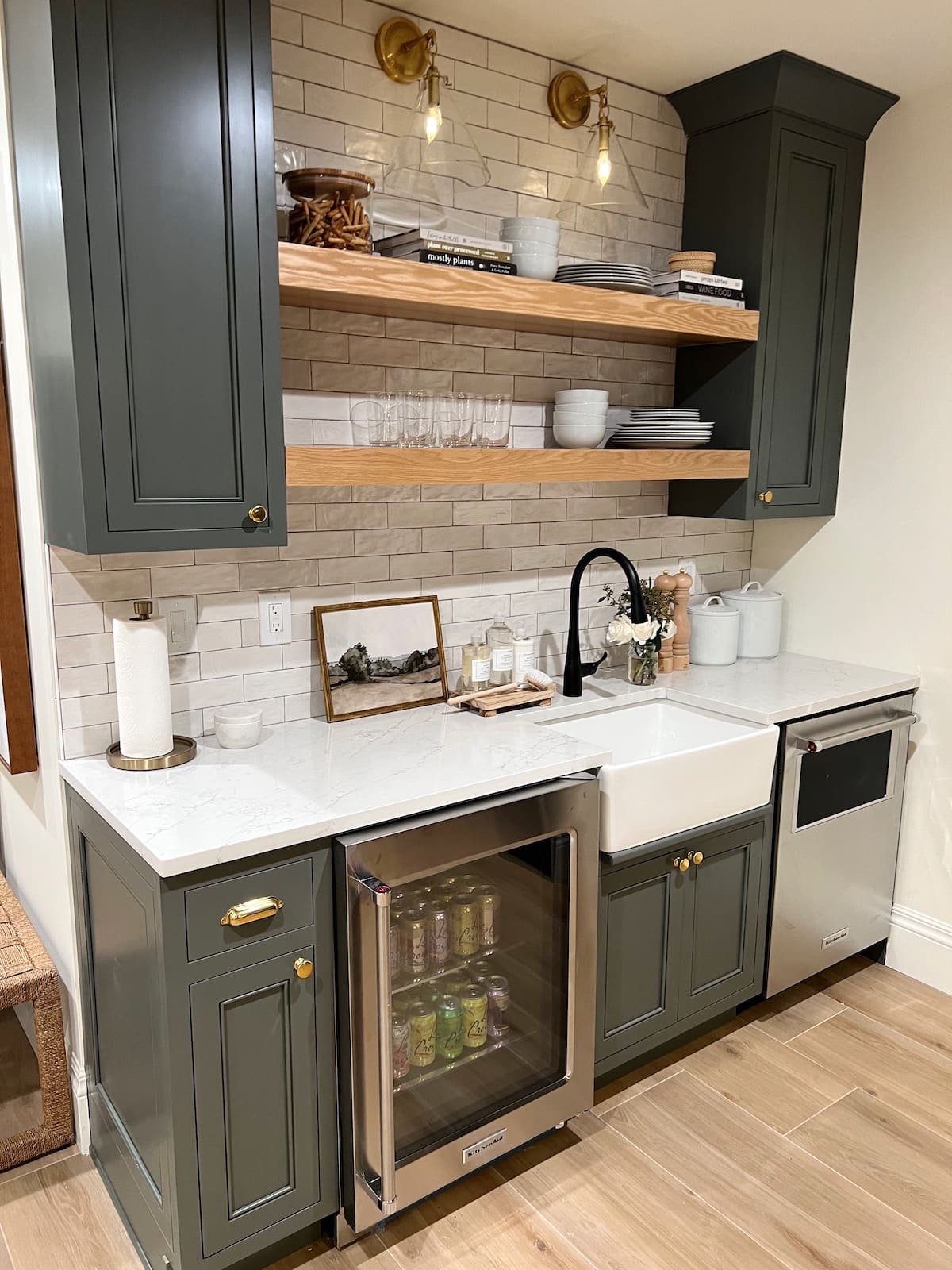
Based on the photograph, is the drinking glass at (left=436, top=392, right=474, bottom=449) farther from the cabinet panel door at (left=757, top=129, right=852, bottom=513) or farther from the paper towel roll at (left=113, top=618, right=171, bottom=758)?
the cabinet panel door at (left=757, top=129, right=852, bottom=513)

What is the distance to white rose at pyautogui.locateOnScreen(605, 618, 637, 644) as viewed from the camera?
2.71 metres

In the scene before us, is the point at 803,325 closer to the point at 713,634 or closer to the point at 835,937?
the point at 713,634

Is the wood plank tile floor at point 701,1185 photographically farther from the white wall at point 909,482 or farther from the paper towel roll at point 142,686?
the paper towel roll at point 142,686

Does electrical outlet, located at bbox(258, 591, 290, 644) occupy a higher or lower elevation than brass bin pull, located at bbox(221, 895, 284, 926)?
higher

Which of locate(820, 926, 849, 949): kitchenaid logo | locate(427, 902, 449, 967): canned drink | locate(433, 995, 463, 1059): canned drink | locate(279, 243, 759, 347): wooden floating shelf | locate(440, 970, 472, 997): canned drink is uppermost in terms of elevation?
locate(279, 243, 759, 347): wooden floating shelf

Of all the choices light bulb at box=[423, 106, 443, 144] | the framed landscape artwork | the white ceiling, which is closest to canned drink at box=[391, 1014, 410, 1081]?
the framed landscape artwork

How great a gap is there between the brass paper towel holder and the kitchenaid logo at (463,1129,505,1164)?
3.32 feet

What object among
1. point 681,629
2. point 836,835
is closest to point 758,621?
point 681,629

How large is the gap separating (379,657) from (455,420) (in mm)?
642

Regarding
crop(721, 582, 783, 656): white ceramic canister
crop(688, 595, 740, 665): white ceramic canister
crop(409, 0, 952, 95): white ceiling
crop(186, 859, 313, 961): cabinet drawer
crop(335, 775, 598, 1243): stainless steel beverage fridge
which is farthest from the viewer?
crop(721, 582, 783, 656): white ceramic canister

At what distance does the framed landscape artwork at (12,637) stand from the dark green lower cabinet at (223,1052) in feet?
1.22

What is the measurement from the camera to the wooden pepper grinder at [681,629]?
9.86ft

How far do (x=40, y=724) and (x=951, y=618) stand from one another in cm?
252

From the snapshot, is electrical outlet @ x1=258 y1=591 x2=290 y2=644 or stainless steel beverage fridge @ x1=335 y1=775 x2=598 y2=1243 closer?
stainless steel beverage fridge @ x1=335 y1=775 x2=598 y2=1243
